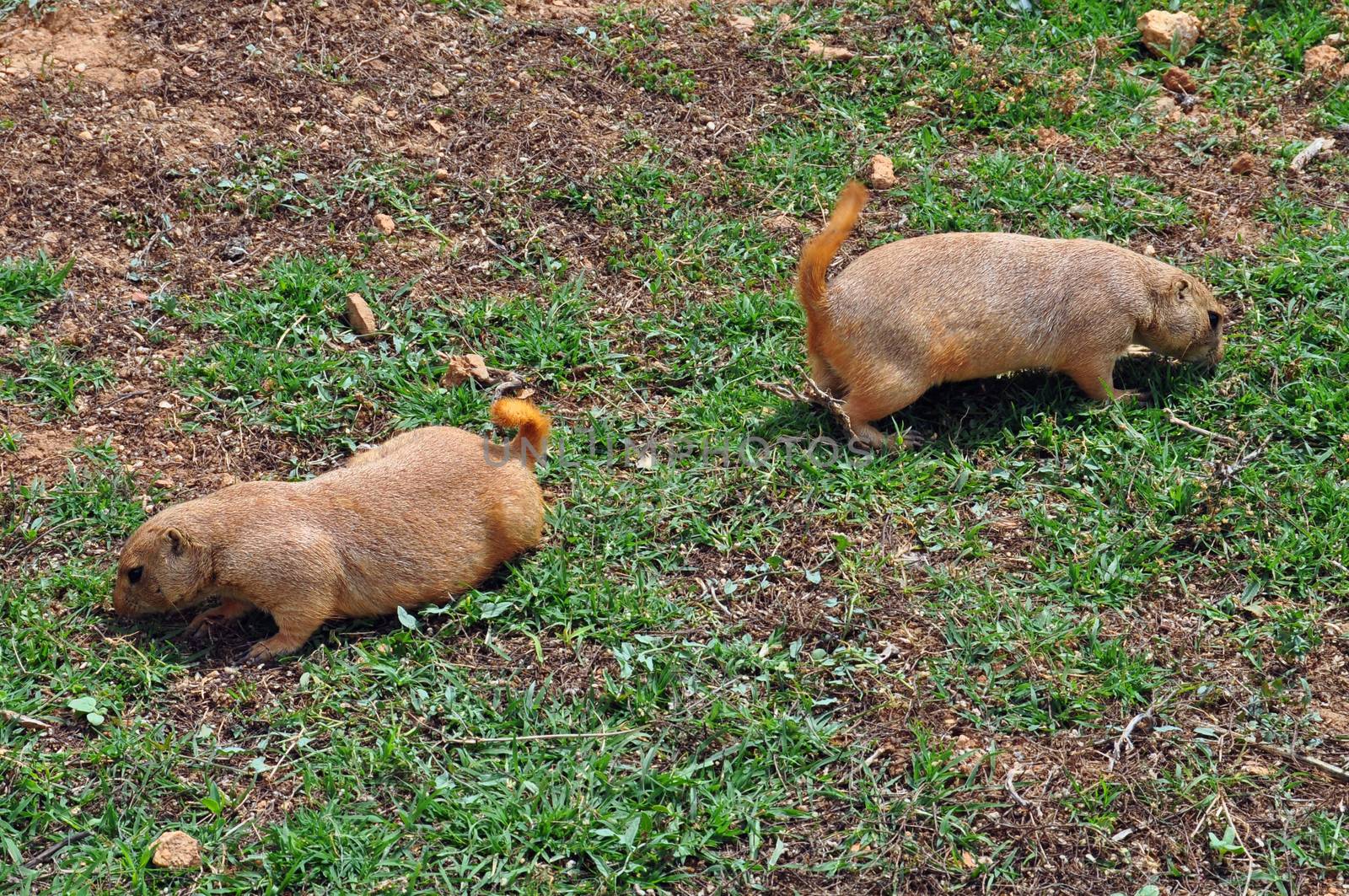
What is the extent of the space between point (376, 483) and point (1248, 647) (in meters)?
3.17

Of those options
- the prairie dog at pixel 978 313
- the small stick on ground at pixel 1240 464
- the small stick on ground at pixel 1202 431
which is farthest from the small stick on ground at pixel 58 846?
the small stick on ground at pixel 1202 431

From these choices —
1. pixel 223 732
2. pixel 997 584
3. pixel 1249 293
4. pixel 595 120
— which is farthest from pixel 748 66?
pixel 223 732

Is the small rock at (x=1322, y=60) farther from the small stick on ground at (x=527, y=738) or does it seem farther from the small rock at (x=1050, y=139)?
the small stick on ground at (x=527, y=738)

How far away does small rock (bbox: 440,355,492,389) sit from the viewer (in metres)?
5.50

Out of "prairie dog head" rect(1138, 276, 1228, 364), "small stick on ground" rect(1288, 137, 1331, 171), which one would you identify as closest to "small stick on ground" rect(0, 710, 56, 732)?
"prairie dog head" rect(1138, 276, 1228, 364)

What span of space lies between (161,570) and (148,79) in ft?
11.6

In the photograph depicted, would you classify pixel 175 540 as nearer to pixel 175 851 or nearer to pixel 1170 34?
pixel 175 851

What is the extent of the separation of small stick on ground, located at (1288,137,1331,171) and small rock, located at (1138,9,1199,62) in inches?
39.6

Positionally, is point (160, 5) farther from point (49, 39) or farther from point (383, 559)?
point (383, 559)

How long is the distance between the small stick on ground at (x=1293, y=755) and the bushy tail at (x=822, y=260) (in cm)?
206

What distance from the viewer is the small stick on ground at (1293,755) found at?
3951mm

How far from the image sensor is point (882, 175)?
6.60 m

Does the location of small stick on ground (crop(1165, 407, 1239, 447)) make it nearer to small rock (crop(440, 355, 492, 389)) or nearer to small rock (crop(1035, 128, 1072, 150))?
small rock (crop(1035, 128, 1072, 150))

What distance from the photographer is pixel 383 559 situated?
446 centimetres
